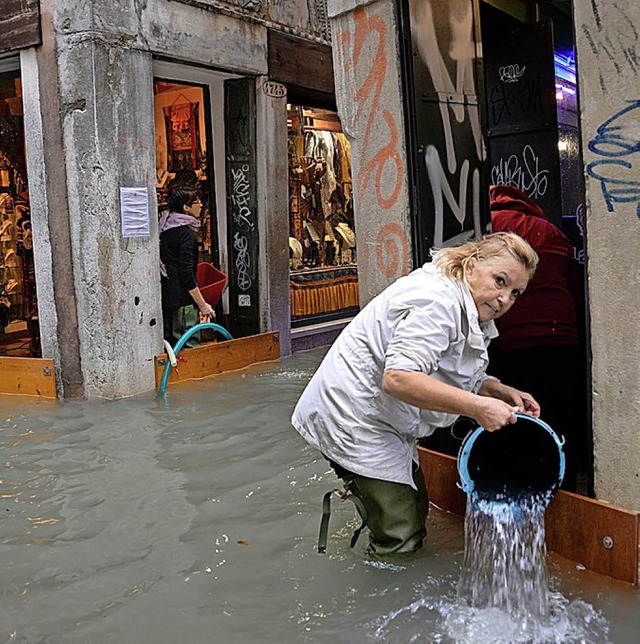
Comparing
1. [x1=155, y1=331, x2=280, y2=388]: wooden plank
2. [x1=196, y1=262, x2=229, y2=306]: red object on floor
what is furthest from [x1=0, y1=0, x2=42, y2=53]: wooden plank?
[x1=155, y1=331, x2=280, y2=388]: wooden plank

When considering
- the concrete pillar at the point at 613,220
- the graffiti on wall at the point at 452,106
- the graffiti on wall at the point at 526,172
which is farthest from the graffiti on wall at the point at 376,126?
the graffiti on wall at the point at 526,172

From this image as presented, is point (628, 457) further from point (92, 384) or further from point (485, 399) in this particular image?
point (92, 384)

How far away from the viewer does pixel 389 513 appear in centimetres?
371

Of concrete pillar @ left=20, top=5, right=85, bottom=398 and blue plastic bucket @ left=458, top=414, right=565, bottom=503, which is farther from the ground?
concrete pillar @ left=20, top=5, right=85, bottom=398

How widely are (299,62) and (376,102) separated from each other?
523 cm

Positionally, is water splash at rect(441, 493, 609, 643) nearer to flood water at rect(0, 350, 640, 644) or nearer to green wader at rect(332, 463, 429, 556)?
flood water at rect(0, 350, 640, 644)

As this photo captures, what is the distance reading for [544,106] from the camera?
6230mm

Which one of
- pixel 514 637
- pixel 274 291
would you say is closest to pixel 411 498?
pixel 514 637

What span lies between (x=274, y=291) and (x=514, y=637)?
679cm

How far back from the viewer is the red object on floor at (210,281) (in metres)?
8.89

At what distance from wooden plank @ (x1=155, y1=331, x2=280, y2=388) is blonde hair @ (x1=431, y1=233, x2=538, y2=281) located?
5.13 metres

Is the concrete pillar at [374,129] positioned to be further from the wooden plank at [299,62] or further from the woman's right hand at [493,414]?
the wooden plank at [299,62]

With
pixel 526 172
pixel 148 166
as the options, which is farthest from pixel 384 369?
pixel 148 166

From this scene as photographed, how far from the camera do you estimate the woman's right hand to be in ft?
9.75
